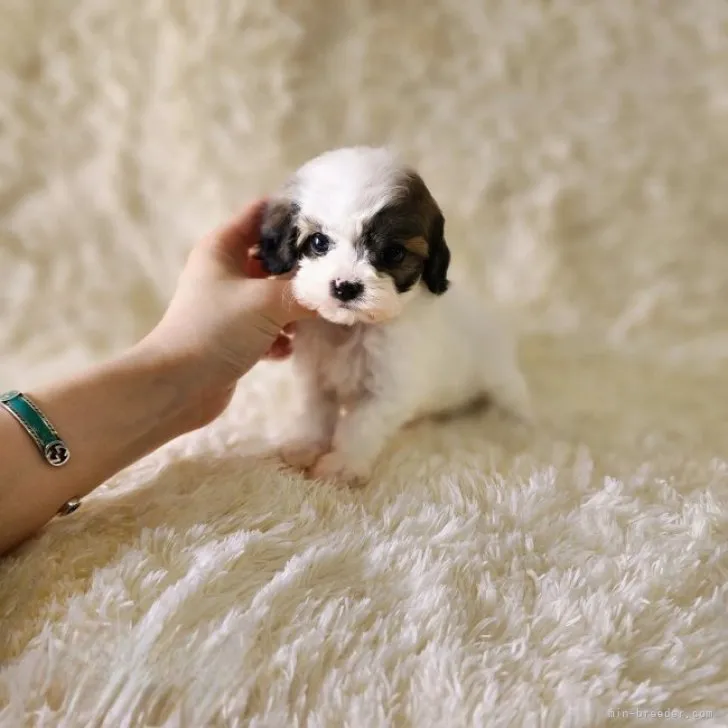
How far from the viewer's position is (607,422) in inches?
58.3

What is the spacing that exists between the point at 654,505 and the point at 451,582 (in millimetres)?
377

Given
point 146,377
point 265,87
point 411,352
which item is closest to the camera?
point 146,377

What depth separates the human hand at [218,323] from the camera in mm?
1239

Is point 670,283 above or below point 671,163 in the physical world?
below

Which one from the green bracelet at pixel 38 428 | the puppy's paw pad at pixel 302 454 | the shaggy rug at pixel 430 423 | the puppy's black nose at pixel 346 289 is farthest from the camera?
the puppy's paw pad at pixel 302 454

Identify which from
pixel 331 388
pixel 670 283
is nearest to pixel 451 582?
pixel 331 388

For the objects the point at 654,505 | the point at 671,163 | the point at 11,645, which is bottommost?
the point at 654,505

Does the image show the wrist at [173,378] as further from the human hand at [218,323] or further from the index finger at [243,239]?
the index finger at [243,239]

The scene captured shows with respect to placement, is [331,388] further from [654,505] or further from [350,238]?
[654,505]

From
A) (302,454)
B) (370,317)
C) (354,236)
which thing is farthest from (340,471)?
(354,236)

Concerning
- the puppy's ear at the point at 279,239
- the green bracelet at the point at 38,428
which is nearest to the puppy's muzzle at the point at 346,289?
the puppy's ear at the point at 279,239

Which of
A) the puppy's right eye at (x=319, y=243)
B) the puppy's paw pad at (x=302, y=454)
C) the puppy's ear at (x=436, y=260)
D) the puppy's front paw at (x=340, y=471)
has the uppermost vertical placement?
the puppy's right eye at (x=319, y=243)

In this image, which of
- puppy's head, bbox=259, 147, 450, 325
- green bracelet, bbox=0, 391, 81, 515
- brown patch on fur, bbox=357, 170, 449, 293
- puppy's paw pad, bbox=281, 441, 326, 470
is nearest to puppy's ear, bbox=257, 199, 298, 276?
puppy's head, bbox=259, 147, 450, 325

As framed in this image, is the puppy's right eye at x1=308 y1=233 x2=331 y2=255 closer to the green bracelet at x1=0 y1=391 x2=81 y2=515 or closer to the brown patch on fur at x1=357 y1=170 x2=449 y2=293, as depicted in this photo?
the brown patch on fur at x1=357 y1=170 x2=449 y2=293
